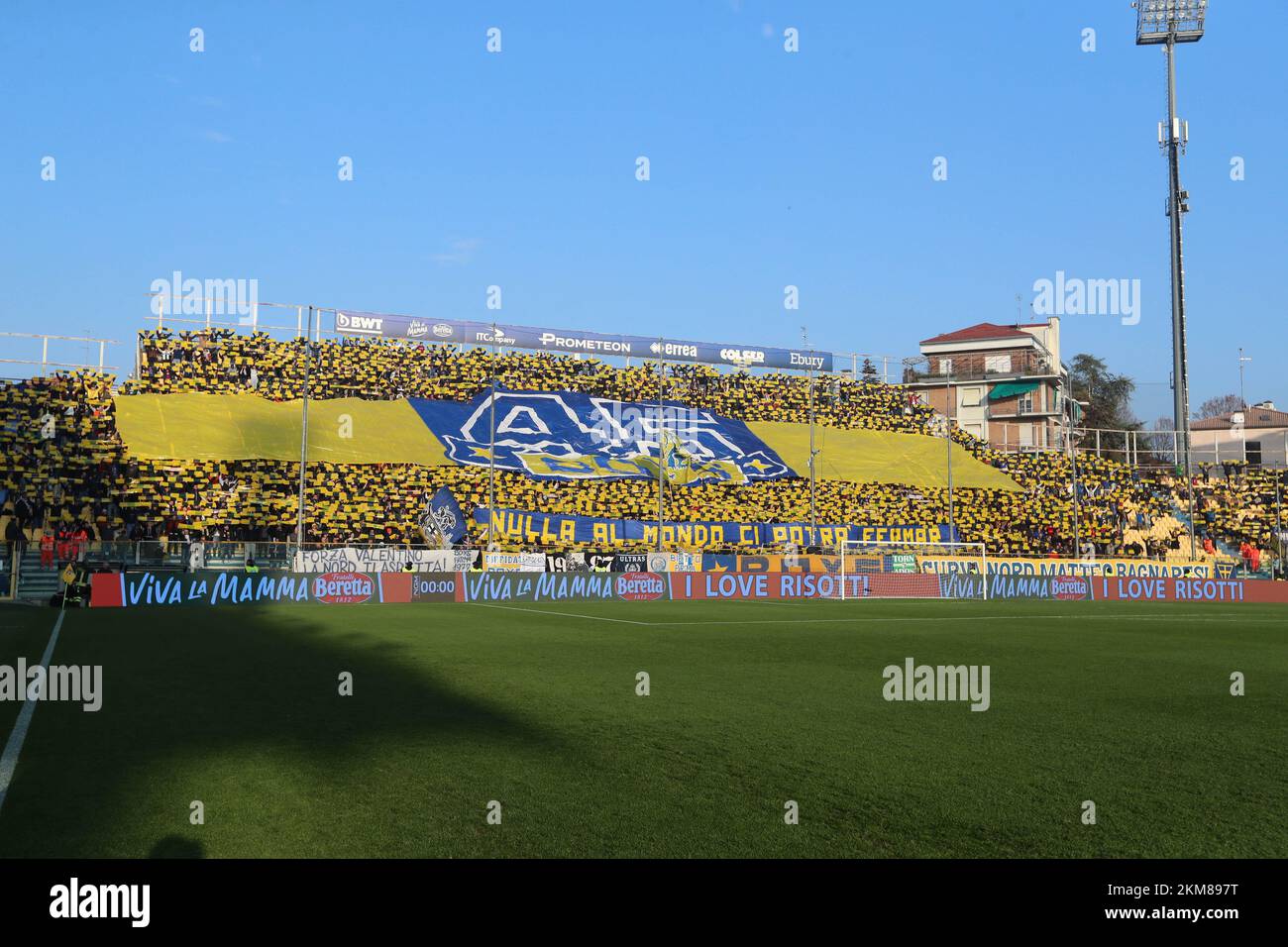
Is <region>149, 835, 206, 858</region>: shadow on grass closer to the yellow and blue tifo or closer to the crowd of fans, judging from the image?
the crowd of fans

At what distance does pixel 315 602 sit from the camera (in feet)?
117

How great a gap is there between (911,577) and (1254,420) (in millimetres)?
80996

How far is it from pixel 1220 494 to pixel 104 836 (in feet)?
235

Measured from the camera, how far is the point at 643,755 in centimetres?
963

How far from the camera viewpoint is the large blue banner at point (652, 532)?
53.8 metres

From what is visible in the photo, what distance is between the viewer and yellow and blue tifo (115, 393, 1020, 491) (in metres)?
54.4

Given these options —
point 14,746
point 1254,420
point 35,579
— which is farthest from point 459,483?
point 1254,420

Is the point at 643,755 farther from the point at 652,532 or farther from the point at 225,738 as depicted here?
the point at 652,532

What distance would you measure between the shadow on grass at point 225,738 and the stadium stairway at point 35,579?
18834 mm

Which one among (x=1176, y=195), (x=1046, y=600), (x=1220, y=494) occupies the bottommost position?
(x=1046, y=600)
